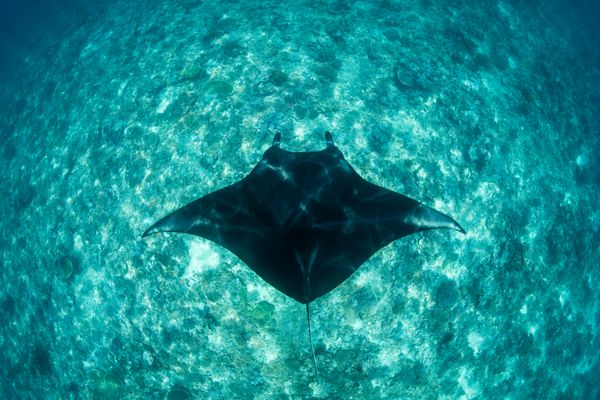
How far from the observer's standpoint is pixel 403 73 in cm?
958

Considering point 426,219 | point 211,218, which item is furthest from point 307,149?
point 426,219

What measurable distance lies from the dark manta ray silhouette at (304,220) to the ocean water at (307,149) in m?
2.11

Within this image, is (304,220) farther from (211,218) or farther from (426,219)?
(426,219)

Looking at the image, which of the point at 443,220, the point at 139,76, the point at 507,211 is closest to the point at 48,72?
the point at 139,76

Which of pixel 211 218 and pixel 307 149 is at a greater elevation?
pixel 211 218

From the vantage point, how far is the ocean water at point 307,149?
750 centimetres

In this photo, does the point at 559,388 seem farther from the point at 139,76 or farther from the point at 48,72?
the point at 48,72

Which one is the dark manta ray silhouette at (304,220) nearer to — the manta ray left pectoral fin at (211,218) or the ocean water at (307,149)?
the manta ray left pectoral fin at (211,218)

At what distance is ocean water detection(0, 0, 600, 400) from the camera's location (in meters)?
7.50

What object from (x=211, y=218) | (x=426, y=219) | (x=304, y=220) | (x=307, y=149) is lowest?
(x=307, y=149)

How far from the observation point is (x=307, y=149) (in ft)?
25.9

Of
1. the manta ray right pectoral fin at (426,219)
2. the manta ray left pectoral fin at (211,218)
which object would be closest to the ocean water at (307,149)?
the manta ray left pectoral fin at (211,218)

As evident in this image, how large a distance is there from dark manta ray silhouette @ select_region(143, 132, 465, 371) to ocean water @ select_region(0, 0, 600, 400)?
2.11 metres

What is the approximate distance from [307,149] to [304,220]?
3.13m
